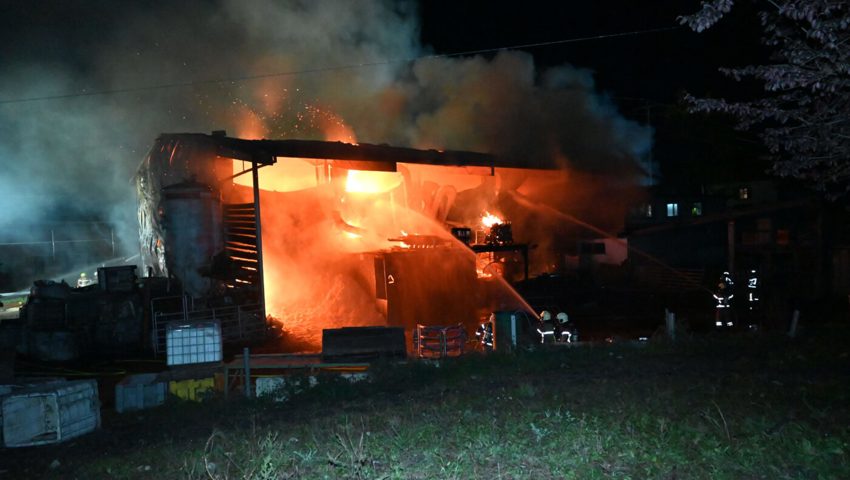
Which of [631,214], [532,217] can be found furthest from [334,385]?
[631,214]

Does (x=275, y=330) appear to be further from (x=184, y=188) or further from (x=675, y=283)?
(x=675, y=283)

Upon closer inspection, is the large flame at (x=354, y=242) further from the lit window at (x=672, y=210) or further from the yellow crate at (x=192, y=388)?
the lit window at (x=672, y=210)

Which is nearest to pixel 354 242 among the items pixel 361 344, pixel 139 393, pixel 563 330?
pixel 563 330

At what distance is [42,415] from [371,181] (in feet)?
52.0

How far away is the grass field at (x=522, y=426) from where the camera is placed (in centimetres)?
399

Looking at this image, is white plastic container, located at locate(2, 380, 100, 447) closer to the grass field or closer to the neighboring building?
the grass field

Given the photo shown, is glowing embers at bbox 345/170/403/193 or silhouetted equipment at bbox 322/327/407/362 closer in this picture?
silhouetted equipment at bbox 322/327/407/362

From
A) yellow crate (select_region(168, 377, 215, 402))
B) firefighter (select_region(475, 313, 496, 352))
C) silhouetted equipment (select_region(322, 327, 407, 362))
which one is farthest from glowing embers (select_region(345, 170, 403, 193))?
yellow crate (select_region(168, 377, 215, 402))

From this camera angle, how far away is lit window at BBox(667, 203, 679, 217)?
28.2 meters

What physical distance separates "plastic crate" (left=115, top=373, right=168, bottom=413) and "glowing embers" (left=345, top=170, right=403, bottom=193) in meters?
13.2

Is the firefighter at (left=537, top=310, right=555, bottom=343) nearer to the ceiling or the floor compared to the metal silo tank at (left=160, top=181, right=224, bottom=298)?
nearer to the floor

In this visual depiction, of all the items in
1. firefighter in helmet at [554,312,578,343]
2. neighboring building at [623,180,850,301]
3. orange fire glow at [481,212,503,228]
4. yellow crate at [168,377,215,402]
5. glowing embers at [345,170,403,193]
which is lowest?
yellow crate at [168,377,215,402]

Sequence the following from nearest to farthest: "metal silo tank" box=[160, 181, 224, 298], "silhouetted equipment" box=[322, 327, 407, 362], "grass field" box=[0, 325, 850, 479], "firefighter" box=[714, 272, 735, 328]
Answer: "grass field" box=[0, 325, 850, 479], "silhouetted equipment" box=[322, 327, 407, 362], "firefighter" box=[714, 272, 735, 328], "metal silo tank" box=[160, 181, 224, 298]

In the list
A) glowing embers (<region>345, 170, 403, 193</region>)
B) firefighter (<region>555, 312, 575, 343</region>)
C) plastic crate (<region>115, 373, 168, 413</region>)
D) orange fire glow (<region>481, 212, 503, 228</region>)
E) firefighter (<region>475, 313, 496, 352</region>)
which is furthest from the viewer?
orange fire glow (<region>481, 212, 503, 228</region>)
